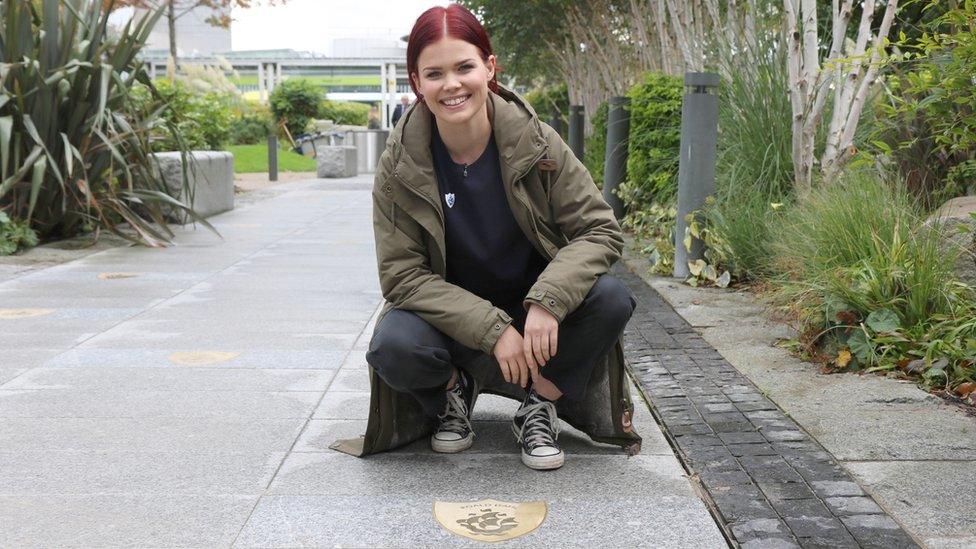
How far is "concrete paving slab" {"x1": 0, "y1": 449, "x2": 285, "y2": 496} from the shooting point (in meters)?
3.23

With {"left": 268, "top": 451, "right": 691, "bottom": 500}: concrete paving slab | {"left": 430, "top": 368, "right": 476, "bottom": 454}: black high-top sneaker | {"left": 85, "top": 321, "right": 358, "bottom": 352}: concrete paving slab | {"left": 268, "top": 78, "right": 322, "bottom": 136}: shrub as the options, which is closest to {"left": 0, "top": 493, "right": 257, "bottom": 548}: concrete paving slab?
{"left": 268, "top": 451, "right": 691, "bottom": 500}: concrete paving slab

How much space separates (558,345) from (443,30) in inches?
40.9

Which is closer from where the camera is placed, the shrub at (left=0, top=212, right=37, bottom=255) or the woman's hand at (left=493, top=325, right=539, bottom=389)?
the woman's hand at (left=493, top=325, right=539, bottom=389)

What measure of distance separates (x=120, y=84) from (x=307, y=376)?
4220mm

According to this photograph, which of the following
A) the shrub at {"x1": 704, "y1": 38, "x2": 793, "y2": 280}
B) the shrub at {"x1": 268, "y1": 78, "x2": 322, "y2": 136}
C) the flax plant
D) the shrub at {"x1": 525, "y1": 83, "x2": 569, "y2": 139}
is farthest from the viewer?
the shrub at {"x1": 268, "y1": 78, "x2": 322, "y2": 136}

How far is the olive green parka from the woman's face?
0.12 meters

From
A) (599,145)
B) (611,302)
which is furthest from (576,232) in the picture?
(599,145)

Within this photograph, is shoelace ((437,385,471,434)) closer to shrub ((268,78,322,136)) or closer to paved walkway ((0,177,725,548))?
paved walkway ((0,177,725,548))

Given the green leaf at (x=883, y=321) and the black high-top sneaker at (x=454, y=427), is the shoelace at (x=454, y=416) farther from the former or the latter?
the green leaf at (x=883, y=321)

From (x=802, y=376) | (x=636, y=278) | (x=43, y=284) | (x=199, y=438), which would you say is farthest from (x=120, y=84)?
(x=802, y=376)

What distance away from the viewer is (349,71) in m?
92.7

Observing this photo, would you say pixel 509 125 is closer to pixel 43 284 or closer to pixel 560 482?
pixel 560 482

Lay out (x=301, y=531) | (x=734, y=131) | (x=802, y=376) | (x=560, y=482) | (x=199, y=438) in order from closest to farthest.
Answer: (x=301, y=531) < (x=560, y=482) < (x=199, y=438) < (x=802, y=376) < (x=734, y=131)

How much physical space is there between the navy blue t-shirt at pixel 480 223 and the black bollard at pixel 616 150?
6.62 m
